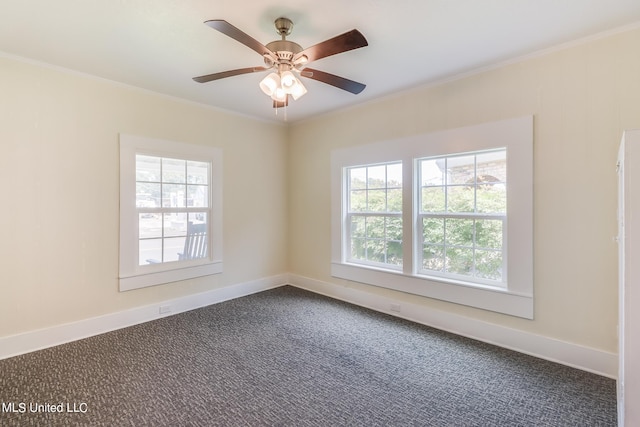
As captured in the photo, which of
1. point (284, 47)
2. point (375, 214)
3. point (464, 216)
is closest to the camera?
point (284, 47)

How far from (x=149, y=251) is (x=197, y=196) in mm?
851

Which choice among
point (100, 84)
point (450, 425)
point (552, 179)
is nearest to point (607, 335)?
point (552, 179)

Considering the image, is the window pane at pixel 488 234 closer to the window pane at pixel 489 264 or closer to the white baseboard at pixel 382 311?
the window pane at pixel 489 264

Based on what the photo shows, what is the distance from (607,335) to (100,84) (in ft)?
16.3

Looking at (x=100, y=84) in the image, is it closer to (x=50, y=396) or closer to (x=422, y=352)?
(x=50, y=396)

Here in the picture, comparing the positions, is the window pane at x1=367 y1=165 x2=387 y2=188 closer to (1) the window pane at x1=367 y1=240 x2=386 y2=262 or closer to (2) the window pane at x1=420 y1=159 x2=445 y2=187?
(2) the window pane at x1=420 y1=159 x2=445 y2=187

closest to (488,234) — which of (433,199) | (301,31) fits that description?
(433,199)

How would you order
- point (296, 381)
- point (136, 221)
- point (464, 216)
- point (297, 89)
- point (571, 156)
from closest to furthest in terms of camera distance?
point (297, 89), point (296, 381), point (571, 156), point (464, 216), point (136, 221)

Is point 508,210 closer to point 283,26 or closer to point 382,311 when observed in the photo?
point 382,311

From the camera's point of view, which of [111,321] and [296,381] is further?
[111,321]

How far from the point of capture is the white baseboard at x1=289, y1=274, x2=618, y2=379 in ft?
7.56

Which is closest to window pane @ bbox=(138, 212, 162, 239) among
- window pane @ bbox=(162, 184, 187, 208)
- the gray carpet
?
window pane @ bbox=(162, 184, 187, 208)

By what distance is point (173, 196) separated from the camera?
11.8 feet

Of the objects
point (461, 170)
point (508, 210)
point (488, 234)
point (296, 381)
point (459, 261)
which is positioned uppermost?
point (461, 170)
